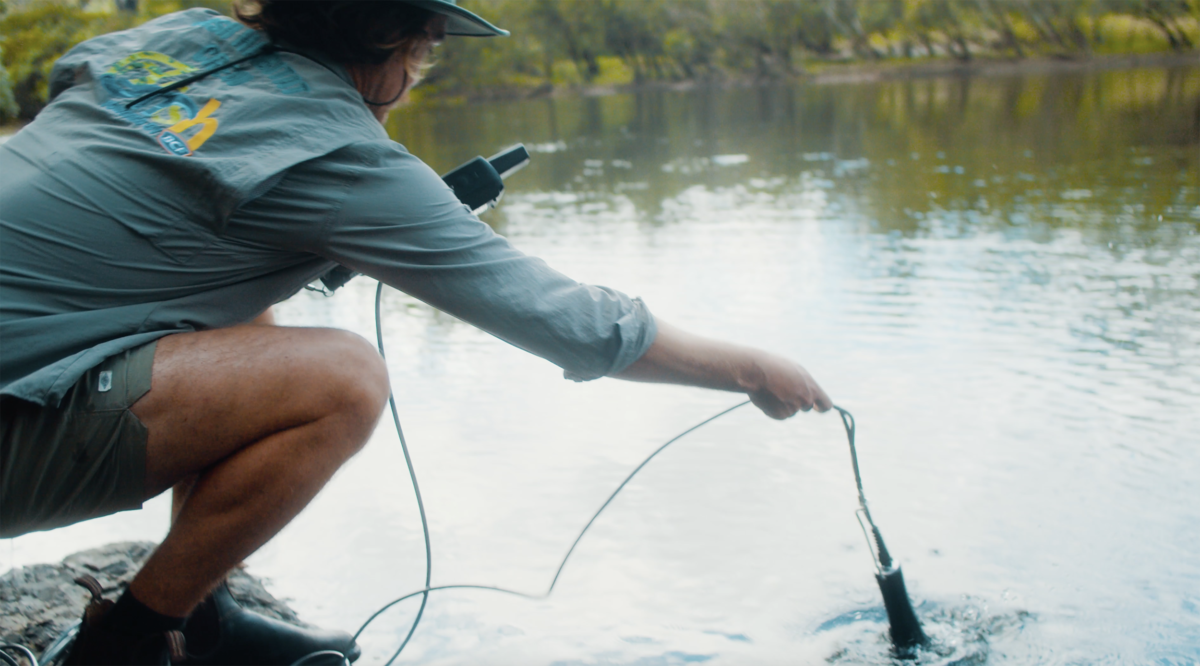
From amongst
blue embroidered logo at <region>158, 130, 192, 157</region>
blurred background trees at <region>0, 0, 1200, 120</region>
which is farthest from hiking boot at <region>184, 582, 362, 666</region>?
blurred background trees at <region>0, 0, 1200, 120</region>

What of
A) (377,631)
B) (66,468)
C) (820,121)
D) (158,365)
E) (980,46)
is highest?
(158,365)

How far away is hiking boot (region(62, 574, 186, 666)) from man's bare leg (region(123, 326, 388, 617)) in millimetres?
58

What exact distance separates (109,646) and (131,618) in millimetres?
53

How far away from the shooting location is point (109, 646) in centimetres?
142

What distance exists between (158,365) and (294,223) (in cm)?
26

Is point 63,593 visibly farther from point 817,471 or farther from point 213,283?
point 817,471

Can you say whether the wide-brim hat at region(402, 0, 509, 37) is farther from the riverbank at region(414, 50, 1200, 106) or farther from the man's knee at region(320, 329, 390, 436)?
the riverbank at region(414, 50, 1200, 106)

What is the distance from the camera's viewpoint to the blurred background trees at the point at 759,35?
41.2 meters

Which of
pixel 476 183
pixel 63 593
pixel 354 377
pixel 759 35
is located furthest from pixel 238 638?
pixel 759 35

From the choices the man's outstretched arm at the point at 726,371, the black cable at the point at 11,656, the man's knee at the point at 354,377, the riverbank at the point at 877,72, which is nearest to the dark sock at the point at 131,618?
the black cable at the point at 11,656

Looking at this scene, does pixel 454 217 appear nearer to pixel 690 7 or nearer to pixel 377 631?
pixel 377 631

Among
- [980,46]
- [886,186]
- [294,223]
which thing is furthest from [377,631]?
[980,46]

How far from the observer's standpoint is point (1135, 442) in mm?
A: 2787

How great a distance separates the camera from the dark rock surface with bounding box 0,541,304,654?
A: 5.89ft
